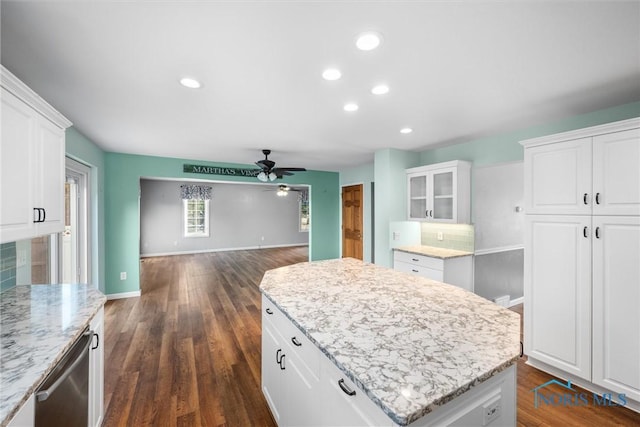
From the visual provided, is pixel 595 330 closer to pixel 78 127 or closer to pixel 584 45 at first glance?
pixel 584 45

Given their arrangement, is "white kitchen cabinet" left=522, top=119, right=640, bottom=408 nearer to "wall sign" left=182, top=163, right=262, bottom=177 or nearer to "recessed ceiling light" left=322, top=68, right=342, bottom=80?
"recessed ceiling light" left=322, top=68, right=342, bottom=80

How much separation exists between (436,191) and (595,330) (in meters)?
2.23

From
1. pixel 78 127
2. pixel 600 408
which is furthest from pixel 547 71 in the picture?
pixel 78 127

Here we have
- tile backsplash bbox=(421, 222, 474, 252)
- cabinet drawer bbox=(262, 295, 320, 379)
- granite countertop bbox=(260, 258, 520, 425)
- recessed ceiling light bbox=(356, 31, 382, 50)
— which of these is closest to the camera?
granite countertop bbox=(260, 258, 520, 425)

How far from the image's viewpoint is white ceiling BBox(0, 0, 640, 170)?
1.28 meters

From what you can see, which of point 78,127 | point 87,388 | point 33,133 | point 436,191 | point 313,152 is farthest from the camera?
point 313,152

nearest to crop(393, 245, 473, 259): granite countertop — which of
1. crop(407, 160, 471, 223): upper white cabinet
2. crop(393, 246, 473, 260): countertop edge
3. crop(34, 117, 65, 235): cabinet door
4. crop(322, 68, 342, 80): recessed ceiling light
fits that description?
crop(393, 246, 473, 260): countertop edge

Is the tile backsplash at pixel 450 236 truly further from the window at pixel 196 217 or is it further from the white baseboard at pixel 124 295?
the window at pixel 196 217

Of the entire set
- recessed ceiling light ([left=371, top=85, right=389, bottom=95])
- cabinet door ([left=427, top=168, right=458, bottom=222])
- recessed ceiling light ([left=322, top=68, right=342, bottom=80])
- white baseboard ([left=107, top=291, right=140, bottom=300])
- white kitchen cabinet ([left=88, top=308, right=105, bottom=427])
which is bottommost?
white baseboard ([left=107, top=291, right=140, bottom=300])

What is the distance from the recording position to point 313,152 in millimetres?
4461

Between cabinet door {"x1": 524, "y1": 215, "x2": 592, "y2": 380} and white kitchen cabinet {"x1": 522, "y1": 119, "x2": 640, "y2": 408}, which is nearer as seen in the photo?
white kitchen cabinet {"x1": 522, "y1": 119, "x2": 640, "y2": 408}

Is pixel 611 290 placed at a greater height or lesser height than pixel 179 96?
lesser

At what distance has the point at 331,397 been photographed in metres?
1.12

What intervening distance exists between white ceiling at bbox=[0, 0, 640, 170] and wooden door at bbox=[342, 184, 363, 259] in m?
3.26
